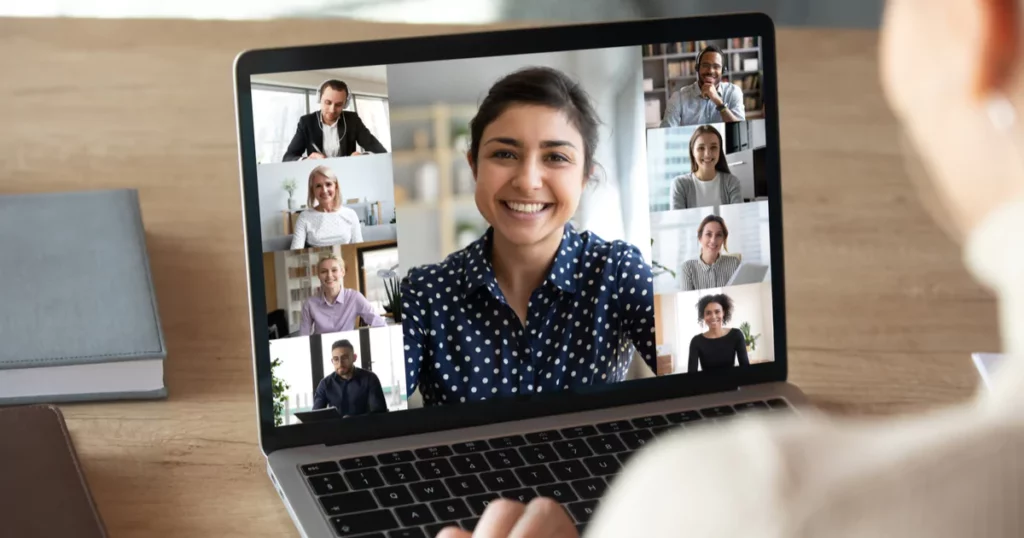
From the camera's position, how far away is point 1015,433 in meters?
Result: 0.27

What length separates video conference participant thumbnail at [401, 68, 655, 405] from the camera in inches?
36.4

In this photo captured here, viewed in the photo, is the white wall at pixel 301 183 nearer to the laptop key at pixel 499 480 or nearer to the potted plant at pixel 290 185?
the potted plant at pixel 290 185

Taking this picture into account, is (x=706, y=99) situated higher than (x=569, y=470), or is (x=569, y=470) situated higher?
(x=706, y=99)

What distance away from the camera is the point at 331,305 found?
2.93 ft

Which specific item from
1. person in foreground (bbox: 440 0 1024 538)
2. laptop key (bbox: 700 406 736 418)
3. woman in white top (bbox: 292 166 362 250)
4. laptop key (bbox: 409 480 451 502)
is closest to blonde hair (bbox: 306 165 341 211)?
woman in white top (bbox: 292 166 362 250)

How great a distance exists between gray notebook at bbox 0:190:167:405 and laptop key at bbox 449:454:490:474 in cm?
29

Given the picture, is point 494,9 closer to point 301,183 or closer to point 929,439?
point 301,183

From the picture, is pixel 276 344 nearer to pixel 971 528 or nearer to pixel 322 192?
pixel 322 192

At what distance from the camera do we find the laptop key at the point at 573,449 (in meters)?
0.89

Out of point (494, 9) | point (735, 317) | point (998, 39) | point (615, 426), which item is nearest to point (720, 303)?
point (735, 317)

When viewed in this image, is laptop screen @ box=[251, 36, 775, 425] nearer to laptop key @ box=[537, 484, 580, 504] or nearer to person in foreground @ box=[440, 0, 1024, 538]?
laptop key @ box=[537, 484, 580, 504]

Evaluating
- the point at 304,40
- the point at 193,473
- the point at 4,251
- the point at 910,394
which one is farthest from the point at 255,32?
the point at 910,394

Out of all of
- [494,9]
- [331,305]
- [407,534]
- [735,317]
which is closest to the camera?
[407,534]

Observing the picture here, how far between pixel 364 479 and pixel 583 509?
0.16m
